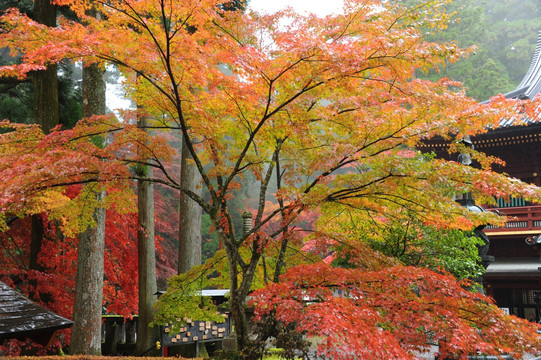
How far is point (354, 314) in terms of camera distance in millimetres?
4645

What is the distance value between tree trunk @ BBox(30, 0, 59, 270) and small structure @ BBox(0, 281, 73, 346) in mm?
6045

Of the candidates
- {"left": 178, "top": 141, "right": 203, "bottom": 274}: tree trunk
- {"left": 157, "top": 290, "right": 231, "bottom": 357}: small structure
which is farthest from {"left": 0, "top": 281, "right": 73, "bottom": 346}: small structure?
{"left": 178, "top": 141, "right": 203, "bottom": 274}: tree trunk

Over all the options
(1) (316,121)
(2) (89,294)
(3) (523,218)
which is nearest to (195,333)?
(2) (89,294)

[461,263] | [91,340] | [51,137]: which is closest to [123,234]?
[91,340]

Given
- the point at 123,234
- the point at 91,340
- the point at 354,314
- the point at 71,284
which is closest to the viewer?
the point at 354,314

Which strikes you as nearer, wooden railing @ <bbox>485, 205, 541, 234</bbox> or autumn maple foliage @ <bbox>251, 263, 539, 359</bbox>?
autumn maple foliage @ <bbox>251, 263, 539, 359</bbox>

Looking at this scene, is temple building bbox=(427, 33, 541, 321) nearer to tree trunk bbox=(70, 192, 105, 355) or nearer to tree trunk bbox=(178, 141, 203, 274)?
tree trunk bbox=(178, 141, 203, 274)

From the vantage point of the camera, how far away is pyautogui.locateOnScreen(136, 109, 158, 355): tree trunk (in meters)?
10.3

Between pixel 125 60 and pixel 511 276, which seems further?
pixel 511 276

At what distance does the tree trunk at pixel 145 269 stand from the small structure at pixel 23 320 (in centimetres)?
625

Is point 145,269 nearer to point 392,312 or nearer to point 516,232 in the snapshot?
point 392,312

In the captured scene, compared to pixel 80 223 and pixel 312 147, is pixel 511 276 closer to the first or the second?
pixel 312 147

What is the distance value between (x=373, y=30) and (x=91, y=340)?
7014 millimetres

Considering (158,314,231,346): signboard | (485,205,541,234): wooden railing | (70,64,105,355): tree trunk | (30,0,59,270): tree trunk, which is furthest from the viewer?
(485,205,541,234): wooden railing
